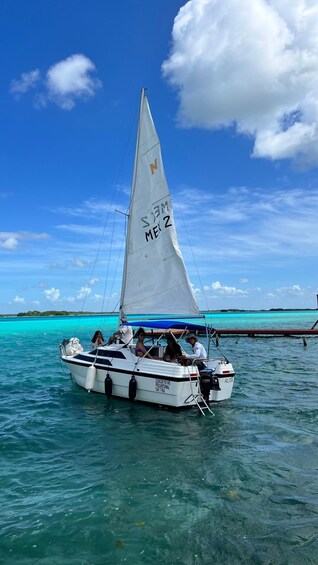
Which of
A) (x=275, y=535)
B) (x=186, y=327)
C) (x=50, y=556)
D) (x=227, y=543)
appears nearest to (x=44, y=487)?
(x=50, y=556)

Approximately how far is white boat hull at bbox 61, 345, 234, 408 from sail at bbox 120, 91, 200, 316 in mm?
2260

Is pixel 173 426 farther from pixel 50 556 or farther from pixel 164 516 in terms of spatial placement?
pixel 50 556

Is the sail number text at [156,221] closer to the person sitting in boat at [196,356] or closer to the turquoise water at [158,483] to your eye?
the person sitting in boat at [196,356]

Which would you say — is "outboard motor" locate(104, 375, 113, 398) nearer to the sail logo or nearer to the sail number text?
the sail number text

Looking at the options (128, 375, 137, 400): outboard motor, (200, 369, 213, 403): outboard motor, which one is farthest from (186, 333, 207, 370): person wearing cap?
(128, 375, 137, 400): outboard motor

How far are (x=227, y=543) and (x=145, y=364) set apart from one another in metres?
8.72

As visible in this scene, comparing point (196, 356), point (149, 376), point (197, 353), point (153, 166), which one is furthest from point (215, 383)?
point (153, 166)

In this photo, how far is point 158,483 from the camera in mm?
8492

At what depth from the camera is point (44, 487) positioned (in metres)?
8.41

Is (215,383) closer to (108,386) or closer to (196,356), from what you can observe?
(196,356)

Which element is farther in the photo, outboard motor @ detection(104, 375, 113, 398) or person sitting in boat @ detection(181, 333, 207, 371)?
outboard motor @ detection(104, 375, 113, 398)

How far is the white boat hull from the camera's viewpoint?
13859 mm

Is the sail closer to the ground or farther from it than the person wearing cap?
farther from it

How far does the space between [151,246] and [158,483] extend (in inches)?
406
